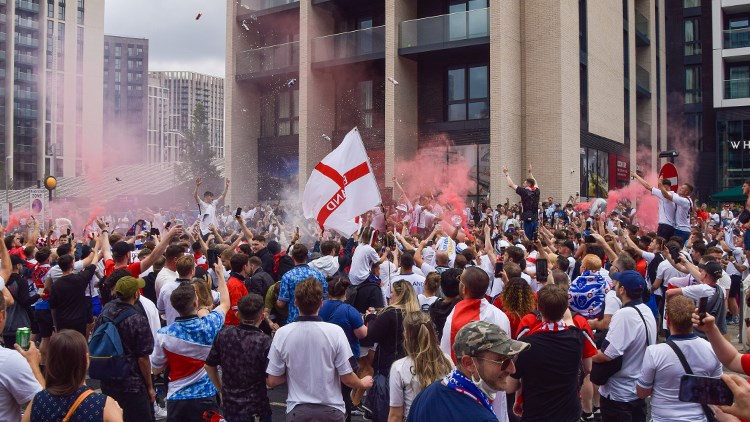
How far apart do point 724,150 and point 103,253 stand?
4086 cm

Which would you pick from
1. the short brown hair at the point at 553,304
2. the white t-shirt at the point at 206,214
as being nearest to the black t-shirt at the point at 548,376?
the short brown hair at the point at 553,304

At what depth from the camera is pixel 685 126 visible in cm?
4469

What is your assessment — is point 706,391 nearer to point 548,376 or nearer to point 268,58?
point 548,376

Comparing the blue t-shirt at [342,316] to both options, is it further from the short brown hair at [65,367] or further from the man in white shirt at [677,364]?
the short brown hair at [65,367]

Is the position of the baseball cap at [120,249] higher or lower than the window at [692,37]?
lower

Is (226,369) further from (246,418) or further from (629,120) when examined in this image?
(629,120)

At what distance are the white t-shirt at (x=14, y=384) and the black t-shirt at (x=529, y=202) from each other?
1185 cm

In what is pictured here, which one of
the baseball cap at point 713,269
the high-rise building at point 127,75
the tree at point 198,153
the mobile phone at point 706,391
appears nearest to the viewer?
the mobile phone at point 706,391

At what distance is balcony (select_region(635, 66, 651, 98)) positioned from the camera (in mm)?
36812

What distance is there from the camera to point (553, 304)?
4.86m

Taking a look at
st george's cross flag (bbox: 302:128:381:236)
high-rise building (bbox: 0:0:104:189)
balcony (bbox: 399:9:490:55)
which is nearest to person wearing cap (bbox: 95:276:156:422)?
st george's cross flag (bbox: 302:128:381:236)

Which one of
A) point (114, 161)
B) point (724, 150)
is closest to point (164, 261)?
point (724, 150)

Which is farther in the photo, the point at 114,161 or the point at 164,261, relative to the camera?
the point at 114,161

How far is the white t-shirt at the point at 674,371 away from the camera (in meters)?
4.80
